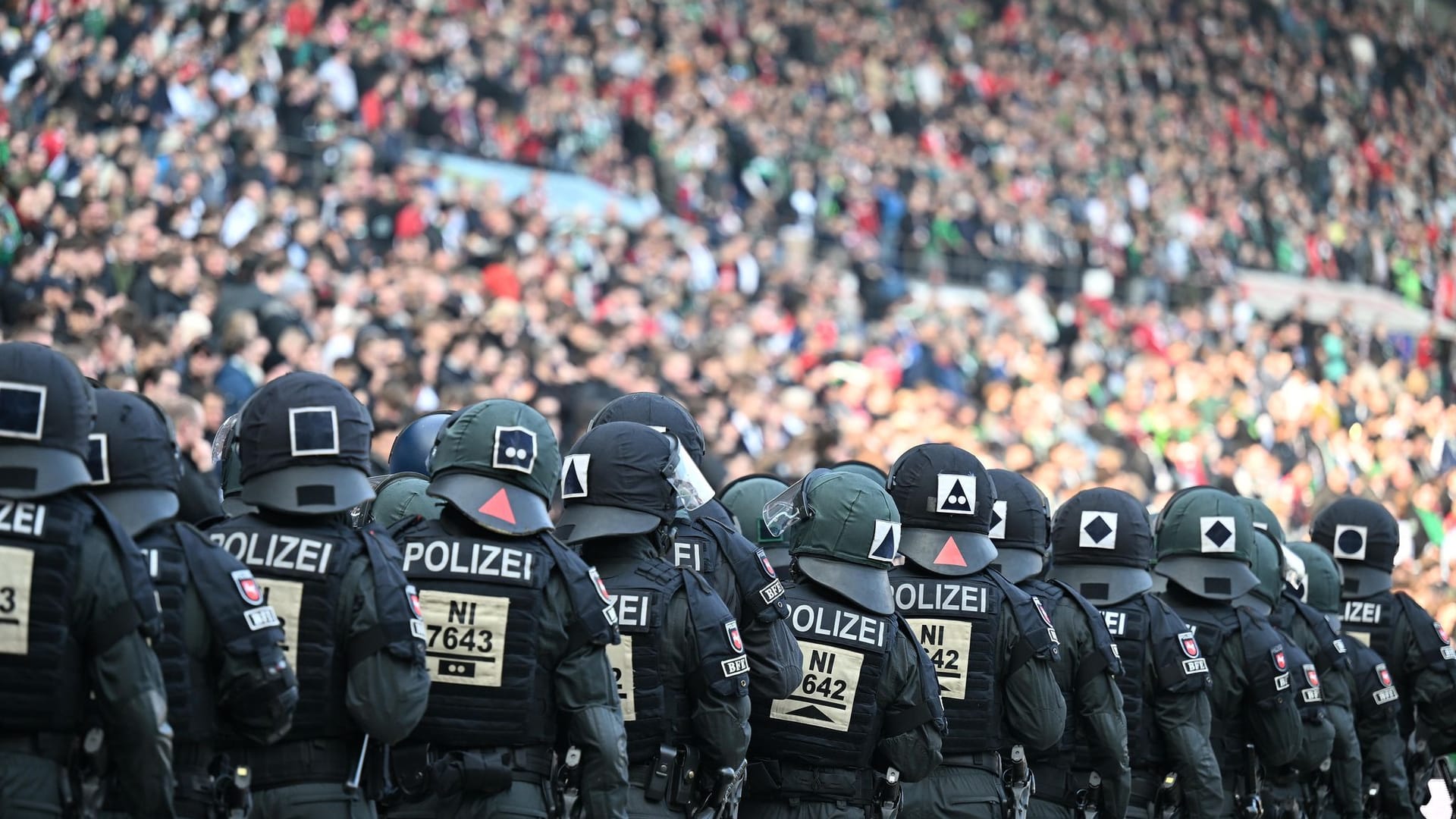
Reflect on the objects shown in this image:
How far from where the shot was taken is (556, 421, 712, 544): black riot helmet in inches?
239

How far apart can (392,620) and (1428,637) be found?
6656mm

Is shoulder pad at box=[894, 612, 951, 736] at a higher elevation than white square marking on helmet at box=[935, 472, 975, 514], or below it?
below

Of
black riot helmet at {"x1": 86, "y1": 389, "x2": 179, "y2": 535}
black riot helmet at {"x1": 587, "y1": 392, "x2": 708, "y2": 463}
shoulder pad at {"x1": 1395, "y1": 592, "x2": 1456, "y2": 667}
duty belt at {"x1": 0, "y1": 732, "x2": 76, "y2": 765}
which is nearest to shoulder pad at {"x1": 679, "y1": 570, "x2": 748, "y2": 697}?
black riot helmet at {"x1": 587, "y1": 392, "x2": 708, "y2": 463}

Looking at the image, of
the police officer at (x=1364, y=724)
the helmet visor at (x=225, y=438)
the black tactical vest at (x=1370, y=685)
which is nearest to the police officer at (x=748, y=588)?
the helmet visor at (x=225, y=438)

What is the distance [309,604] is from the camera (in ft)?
17.2

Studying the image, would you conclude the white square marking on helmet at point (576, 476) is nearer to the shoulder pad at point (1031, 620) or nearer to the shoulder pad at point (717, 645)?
the shoulder pad at point (717, 645)

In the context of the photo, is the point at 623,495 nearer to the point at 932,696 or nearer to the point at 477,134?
the point at 932,696

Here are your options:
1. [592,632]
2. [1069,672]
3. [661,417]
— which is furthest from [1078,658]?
[592,632]

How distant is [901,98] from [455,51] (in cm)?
813

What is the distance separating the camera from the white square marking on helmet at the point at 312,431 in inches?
208

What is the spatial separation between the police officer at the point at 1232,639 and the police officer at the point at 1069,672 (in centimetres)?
81

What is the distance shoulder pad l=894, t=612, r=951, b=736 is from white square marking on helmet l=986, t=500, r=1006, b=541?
99 centimetres

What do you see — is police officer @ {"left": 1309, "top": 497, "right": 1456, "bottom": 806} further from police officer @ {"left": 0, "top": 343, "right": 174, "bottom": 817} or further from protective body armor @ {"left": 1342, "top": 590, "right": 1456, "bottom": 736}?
police officer @ {"left": 0, "top": 343, "right": 174, "bottom": 817}

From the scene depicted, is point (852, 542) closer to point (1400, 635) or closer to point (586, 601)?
point (586, 601)
